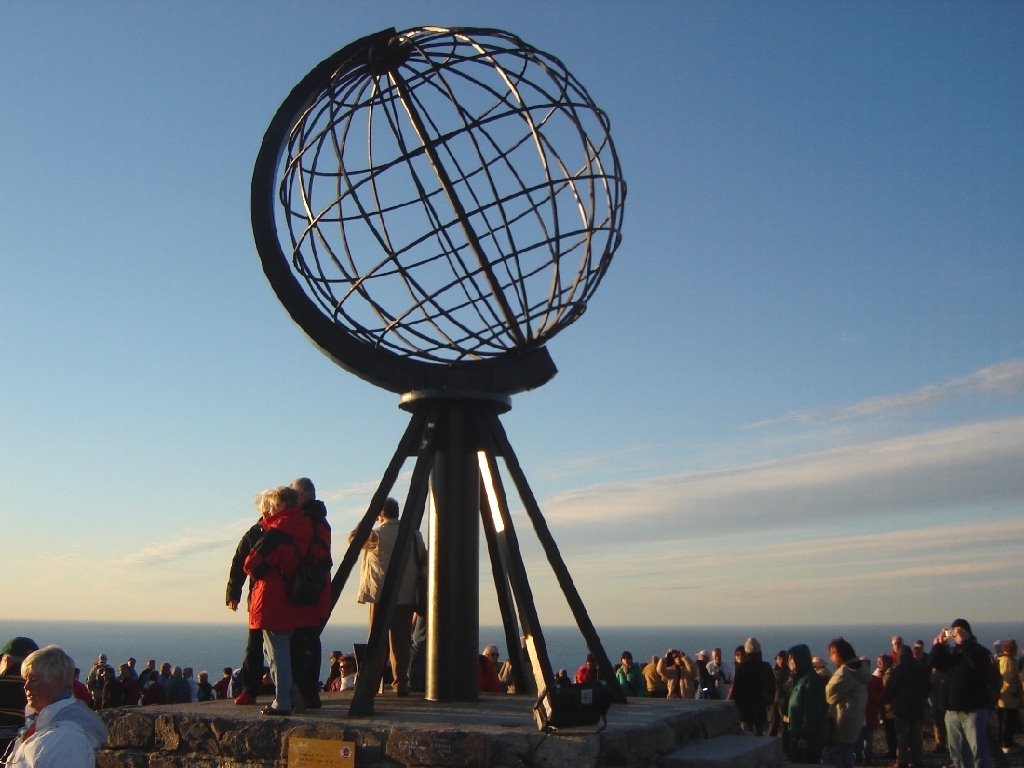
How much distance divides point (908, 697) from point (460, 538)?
18.7 feet

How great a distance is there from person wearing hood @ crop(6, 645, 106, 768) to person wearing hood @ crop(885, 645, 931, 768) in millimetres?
8995

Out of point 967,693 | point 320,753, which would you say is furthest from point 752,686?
point 320,753

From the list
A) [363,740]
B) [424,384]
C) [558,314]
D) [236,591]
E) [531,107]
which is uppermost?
[531,107]

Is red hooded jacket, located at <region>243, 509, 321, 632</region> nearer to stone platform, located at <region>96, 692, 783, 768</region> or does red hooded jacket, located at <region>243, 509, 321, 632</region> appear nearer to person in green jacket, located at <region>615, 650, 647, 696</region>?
stone platform, located at <region>96, 692, 783, 768</region>

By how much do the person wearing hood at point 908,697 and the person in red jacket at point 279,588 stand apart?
6827 millimetres

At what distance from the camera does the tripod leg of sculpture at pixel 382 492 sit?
301 inches

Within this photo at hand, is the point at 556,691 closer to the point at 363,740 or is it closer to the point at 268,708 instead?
the point at 363,740

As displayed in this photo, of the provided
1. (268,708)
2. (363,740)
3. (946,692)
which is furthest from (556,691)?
(946,692)

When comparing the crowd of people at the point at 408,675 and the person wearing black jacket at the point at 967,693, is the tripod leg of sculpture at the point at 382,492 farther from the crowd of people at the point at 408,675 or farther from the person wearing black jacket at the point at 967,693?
the person wearing black jacket at the point at 967,693

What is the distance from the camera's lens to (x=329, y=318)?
805 centimetres

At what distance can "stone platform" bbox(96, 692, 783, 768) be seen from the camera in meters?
5.84

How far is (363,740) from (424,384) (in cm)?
287

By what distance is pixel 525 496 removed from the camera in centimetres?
793

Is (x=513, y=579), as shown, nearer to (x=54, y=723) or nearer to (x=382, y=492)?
(x=382, y=492)
